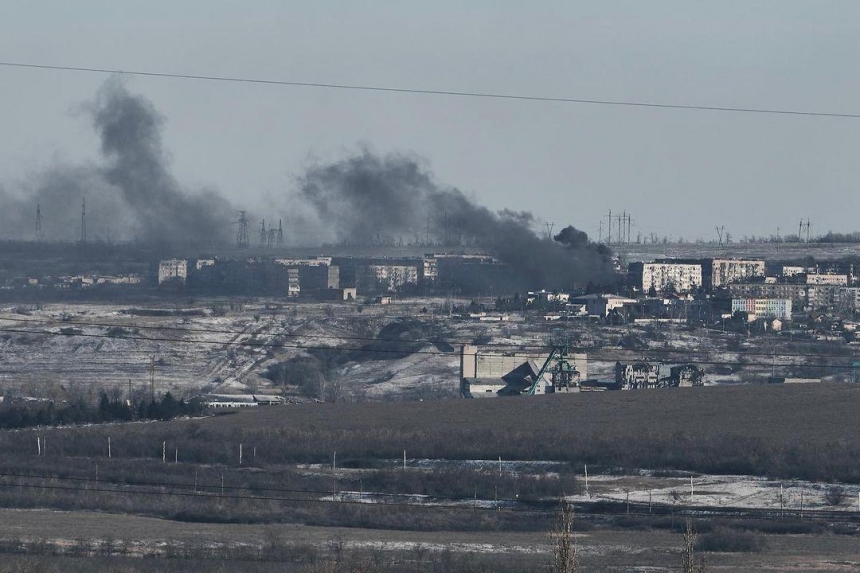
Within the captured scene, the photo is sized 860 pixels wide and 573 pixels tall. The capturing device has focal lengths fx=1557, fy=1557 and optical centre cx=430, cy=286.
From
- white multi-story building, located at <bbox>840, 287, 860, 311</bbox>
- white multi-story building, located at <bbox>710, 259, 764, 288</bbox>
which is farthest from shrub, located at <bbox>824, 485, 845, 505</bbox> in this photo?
white multi-story building, located at <bbox>710, 259, 764, 288</bbox>

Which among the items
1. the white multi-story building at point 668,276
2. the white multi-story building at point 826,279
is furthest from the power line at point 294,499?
A: the white multi-story building at point 826,279

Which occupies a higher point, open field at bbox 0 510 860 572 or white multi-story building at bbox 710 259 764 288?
white multi-story building at bbox 710 259 764 288

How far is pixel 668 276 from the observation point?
100m

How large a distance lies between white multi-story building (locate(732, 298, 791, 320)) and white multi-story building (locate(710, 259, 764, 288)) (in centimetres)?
1408

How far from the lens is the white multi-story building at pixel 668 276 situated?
97.2 m

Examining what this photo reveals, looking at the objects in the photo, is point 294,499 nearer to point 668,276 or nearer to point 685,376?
point 685,376

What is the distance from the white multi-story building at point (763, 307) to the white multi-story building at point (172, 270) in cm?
3776

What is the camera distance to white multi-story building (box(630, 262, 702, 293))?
97.2 metres

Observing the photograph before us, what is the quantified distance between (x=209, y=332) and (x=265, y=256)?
35.6 m

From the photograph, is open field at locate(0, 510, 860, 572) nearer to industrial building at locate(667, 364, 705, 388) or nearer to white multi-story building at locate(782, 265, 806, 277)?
industrial building at locate(667, 364, 705, 388)

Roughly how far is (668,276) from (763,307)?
592 inches

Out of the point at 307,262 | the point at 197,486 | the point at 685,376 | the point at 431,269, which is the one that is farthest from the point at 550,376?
the point at 307,262

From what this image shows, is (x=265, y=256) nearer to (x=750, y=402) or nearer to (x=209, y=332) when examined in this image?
(x=209, y=332)

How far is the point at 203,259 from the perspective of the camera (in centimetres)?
10650
